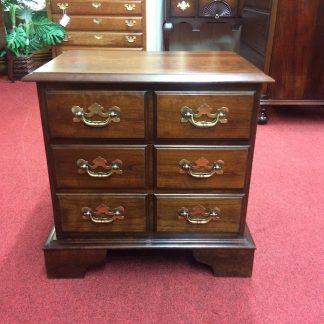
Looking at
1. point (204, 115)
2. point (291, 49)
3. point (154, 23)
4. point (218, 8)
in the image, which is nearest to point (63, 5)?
point (154, 23)

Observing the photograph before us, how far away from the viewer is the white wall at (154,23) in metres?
2.98

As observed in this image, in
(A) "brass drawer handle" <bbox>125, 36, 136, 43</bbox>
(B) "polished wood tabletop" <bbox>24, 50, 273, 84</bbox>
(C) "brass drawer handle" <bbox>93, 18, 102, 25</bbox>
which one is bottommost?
(A) "brass drawer handle" <bbox>125, 36, 136, 43</bbox>

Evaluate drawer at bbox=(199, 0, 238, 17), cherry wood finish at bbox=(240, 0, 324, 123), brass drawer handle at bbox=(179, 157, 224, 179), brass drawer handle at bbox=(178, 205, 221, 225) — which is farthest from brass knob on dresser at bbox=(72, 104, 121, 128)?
drawer at bbox=(199, 0, 238, 17)

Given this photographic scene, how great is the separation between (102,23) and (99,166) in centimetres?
228

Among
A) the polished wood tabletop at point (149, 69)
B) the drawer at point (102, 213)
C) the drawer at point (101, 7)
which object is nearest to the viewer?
the polished wood tabletop at point (149, 69)

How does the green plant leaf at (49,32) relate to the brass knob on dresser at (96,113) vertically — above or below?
below

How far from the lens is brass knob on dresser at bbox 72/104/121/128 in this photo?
0.88 metres

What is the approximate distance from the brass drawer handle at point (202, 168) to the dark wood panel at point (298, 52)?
1399 mm

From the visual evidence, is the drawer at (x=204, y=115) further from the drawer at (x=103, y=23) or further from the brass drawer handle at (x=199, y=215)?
the drawer at (x=103, y=23)

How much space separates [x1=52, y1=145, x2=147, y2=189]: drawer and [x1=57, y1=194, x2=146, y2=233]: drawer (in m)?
0.04

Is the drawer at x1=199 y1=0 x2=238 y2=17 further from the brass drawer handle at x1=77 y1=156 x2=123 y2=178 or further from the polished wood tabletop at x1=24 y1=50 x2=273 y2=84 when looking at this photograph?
the brass drawer handle at x1=77 y1=156 x2=123 y2=178

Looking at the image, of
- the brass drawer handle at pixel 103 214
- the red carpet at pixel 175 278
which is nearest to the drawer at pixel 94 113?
the brass drawer handle at pixel 103 214

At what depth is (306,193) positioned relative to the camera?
4.97 feet

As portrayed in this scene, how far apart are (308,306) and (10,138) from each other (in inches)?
68.2
